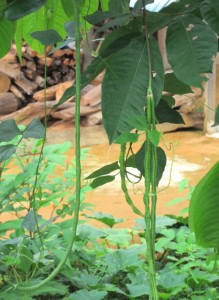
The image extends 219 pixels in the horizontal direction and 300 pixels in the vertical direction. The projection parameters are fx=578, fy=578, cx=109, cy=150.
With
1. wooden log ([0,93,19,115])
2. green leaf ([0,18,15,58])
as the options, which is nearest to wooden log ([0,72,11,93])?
wooden log ([0,93,19,115])

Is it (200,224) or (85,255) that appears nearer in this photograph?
(200,224)

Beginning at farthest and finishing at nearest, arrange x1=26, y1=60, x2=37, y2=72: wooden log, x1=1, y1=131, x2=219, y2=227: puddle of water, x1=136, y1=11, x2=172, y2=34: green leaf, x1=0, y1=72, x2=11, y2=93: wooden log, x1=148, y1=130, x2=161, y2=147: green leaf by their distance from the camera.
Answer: x1=26, y1=60, x2=37, y2=72: wooden log < x1=0, y1=72, x2=11, y2=93: wooden log < x1=1, y1=131, x2=219, y2=227: puddle of water < x1=136, y1=11, x2=172, y2=34: green leaf < x1=148, y1=130, x2=161, y2=147: green leaf

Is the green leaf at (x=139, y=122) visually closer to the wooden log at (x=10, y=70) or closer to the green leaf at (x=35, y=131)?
the green leaf at (x=35, y=131)

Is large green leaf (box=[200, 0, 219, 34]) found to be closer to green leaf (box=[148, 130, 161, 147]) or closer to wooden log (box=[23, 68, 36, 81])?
green leaf (box=[148, 130, 161, 147])

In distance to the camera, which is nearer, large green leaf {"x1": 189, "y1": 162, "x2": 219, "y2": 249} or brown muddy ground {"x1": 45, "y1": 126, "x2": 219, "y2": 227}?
large green leaf {"x1": 189, "y1": 162, "x2": 219, "y2": 249}

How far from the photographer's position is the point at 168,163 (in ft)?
19.2

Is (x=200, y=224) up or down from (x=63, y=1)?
down

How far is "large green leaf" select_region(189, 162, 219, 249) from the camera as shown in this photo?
63 cm

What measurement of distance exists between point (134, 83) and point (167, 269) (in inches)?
58.4

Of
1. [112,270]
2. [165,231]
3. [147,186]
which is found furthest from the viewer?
[165,231]

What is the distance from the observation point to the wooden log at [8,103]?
7.53 meters

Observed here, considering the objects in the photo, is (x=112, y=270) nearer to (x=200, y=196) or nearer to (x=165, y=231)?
(x=165, y=231)

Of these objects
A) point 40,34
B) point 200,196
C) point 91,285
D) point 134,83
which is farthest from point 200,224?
point 91,285

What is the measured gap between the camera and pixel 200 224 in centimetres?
67
